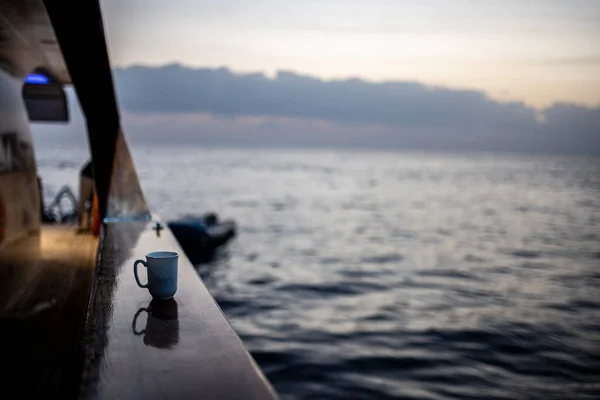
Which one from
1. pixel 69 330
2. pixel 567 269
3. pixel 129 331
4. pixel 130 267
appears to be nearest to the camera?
pixel 129 331

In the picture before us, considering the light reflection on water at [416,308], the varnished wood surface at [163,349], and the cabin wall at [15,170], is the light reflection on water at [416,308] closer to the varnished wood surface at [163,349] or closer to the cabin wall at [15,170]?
the cabin wall at [15,170]

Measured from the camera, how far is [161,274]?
5.73 feet

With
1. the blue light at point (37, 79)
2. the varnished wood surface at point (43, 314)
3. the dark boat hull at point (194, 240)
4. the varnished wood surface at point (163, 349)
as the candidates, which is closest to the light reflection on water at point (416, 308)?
the dark boat hull at point (194, 240)

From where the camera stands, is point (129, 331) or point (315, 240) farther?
point (315, 240)

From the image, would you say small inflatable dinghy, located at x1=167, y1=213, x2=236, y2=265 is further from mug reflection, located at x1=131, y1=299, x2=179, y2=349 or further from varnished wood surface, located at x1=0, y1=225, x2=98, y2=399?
mug reflection, located at x1=131, y1=299, x2=179, y2=349

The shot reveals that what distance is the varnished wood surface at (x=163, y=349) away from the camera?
3.60 ft

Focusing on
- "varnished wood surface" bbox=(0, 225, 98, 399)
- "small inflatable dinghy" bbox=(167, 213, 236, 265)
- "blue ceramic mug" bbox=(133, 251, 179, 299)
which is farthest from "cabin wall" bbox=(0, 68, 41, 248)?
"small inflatable dinghy" bbox=(167, 213, 236, 265)

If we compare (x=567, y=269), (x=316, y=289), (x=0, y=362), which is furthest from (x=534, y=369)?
(x=567, y=269)

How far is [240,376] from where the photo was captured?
1.16 metres

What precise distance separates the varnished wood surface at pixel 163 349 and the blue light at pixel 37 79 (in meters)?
7.44

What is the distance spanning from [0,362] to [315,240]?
1424 cm

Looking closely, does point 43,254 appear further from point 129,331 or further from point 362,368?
point 129,331

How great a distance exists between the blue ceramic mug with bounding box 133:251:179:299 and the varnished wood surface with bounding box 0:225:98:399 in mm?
406

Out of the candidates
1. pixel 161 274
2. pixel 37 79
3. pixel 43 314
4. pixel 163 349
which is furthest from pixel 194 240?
pixel 163 349
